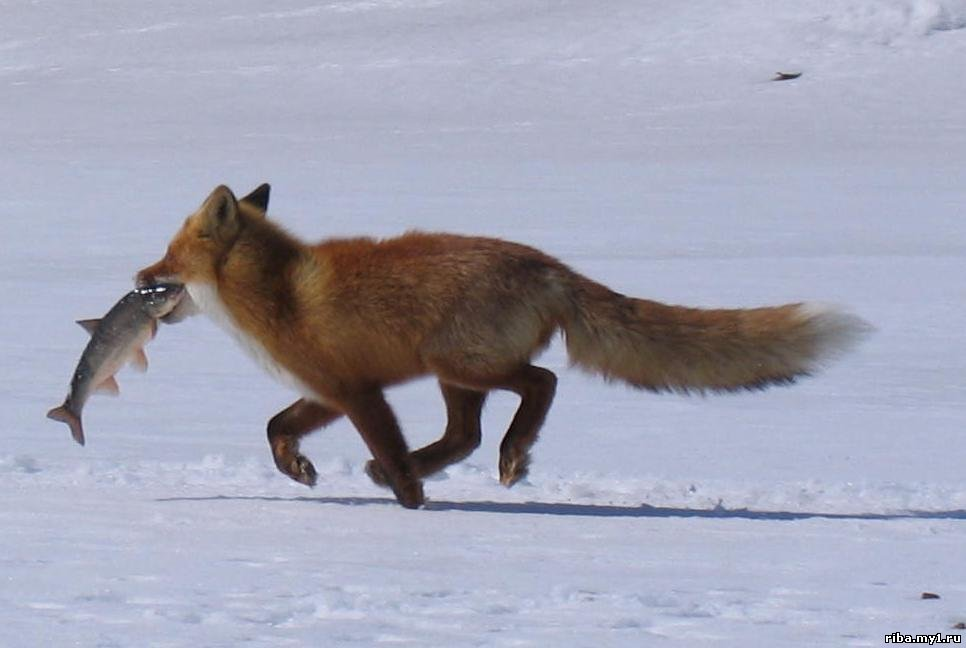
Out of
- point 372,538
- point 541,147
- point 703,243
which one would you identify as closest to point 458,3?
point 541,147

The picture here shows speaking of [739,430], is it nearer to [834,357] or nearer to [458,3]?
[834,357]

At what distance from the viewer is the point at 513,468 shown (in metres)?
6.24

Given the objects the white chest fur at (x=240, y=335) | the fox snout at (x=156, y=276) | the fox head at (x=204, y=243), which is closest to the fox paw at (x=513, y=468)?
the white chest fur at (x=240, y=335)

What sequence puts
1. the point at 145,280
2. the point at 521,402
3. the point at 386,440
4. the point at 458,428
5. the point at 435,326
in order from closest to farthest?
the point at 435,326 → the point at 386,440 → the point at 521,402 → the point at 145,280 → the point at 458,428

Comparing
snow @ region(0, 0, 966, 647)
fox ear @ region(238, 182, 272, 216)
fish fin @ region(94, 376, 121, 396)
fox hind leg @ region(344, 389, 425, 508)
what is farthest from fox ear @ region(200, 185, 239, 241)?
snow @ region(0, 0, 966, 647)

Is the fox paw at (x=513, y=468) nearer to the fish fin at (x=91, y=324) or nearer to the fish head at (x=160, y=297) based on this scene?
the fish head at (x=160, y=297)

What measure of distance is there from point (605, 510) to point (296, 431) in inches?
46.0

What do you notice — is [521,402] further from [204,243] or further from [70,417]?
[70,417]

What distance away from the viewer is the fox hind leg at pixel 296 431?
626 centimetres

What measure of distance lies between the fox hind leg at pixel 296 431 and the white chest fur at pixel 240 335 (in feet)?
0.79

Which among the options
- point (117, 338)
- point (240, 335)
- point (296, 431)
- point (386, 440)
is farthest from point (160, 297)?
point (386, 440)

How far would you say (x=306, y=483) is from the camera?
630 cm

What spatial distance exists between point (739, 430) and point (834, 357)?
1.93 meters

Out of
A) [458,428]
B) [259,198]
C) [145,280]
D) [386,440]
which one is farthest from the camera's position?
[259,198]
